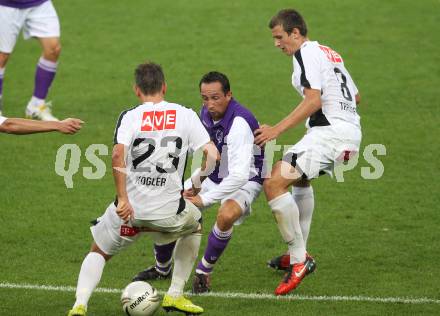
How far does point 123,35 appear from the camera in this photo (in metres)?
17.8

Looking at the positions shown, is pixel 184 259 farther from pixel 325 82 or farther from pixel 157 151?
pixel 325 82

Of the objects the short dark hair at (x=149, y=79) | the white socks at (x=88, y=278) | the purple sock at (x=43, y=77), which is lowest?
the white socks at (x=88, y=278)

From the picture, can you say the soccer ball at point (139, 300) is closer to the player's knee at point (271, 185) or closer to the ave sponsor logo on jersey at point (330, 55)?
the player's knee at point (271, 185)

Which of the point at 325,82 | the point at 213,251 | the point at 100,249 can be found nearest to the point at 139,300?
the point at 100,249

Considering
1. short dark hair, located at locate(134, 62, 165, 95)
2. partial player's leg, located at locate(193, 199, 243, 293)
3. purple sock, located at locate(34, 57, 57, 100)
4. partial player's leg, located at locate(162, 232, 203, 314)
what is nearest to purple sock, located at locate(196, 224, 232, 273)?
partial player's leg, located at locate(193, 199, 243, 293)

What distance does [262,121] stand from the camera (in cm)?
1376

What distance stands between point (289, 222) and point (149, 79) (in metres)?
1.89

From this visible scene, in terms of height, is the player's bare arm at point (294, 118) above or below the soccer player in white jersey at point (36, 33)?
below

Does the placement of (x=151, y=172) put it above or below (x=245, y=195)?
above

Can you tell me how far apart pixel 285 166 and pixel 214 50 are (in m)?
8.46

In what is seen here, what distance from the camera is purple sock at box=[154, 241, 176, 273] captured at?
870cm

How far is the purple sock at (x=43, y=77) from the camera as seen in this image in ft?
43.8

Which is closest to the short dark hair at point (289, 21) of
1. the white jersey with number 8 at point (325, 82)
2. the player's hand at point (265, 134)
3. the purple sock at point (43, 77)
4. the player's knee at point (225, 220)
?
the white jersey with number 8 at point (325, 82)

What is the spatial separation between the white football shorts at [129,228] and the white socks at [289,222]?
103 centimetres
